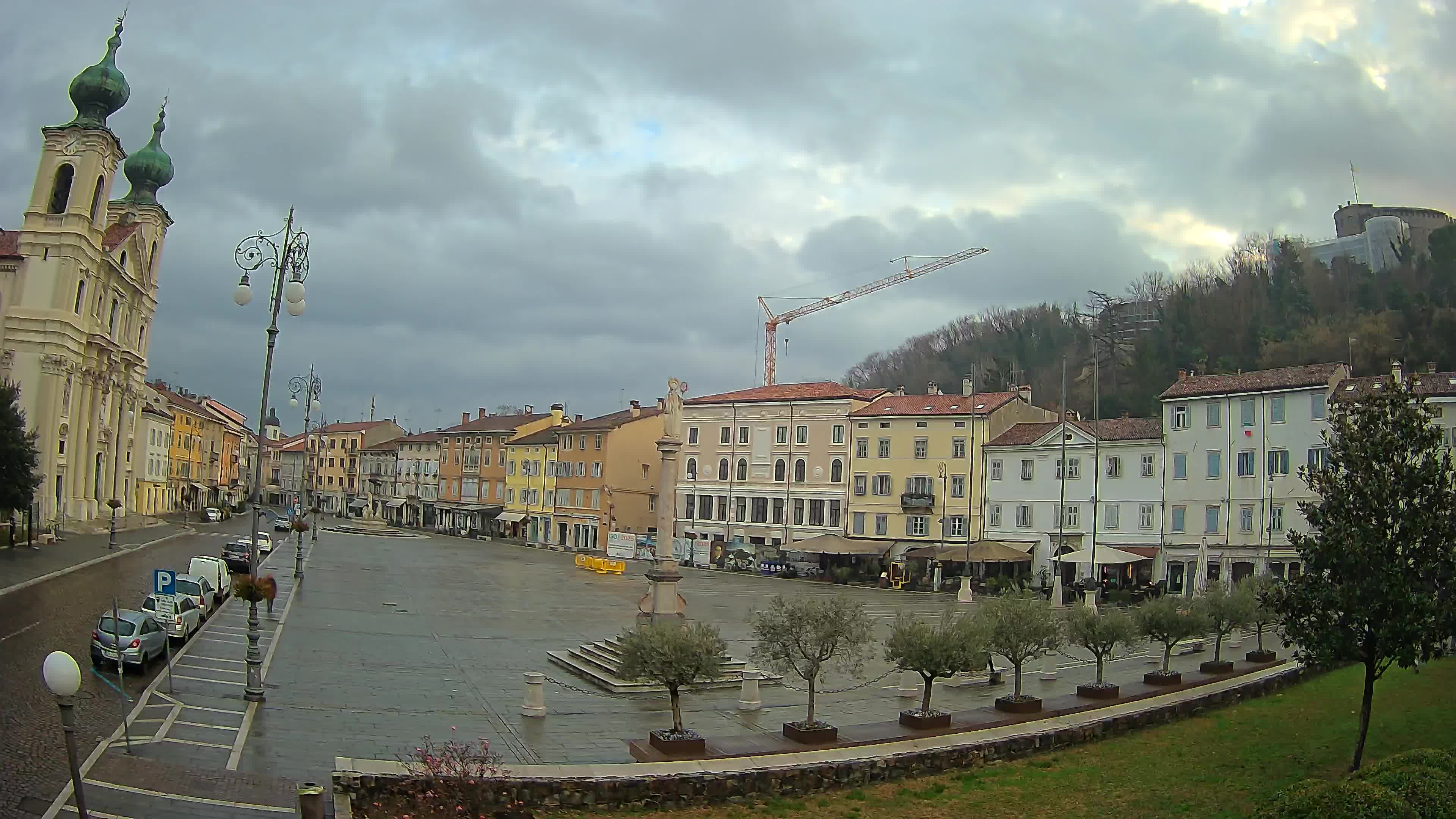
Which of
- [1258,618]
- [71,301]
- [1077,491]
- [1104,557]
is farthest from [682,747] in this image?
[71,301]

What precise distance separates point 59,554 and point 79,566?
606 centimetres

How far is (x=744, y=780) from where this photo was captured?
49.3ft

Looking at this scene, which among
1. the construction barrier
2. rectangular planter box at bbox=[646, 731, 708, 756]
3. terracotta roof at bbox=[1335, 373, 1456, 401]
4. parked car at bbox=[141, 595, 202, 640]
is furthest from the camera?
the construction barrier

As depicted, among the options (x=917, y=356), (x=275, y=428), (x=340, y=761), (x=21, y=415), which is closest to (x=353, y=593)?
(x=21, y=415)

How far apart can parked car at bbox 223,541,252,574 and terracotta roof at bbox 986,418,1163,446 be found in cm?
4179

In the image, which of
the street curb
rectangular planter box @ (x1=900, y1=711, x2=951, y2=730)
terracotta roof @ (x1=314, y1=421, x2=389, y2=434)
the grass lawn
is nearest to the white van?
the street curb

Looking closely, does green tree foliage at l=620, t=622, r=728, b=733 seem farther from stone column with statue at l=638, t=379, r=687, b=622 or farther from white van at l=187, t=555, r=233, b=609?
white van at l=187, t=555, r=233, b=609

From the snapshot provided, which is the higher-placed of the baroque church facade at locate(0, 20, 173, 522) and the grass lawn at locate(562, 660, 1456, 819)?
the baroque church facade at locate(0, 20, 173, 522)

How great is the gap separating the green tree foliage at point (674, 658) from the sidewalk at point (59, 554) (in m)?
26.7

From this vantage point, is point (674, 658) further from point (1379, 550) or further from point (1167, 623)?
point (1167, 623)

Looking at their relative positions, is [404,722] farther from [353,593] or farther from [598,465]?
[598,465]

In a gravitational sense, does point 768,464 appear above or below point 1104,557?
above

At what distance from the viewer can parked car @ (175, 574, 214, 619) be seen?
28.9m

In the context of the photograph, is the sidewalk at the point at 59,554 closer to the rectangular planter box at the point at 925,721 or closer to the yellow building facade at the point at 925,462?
the rectangular planter box at the point at 925,721
